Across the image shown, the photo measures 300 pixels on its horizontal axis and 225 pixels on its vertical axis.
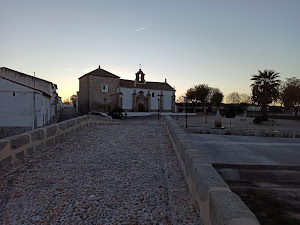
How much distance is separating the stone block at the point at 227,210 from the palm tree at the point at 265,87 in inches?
1312

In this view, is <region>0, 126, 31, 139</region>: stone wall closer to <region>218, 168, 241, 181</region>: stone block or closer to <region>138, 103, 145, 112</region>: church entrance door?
<region>218, 168, 241, 181</region>: stone block

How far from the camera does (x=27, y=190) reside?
346cm

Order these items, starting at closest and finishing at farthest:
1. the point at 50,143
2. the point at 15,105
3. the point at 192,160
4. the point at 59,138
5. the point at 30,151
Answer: the point at 192,160 < the point at 30,151 < the point at 50,143 < the point at 59,138 < the point at 15,105

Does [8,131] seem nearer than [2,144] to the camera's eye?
No

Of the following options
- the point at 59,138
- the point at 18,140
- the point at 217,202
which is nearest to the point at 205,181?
the point at 217,202

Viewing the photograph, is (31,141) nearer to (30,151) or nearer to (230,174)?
(30,151)

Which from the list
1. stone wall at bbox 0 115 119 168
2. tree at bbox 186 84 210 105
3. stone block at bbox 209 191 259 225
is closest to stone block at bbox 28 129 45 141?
stone wall at bbox 0 115 119 168

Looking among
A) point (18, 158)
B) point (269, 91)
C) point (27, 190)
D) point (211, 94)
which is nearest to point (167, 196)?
point (27, 190)

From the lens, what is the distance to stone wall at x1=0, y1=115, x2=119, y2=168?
4394 mm

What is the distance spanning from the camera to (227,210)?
1.68 m

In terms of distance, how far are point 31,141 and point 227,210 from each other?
5.54 metres

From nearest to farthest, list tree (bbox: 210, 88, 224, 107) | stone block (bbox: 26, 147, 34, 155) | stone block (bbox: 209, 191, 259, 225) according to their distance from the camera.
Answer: stone block (bbox: 209, 191, 259, 225) < stone block (bbox: 26, 147, 34, 155) < tree (bbox: 210, 88, 224, 107)

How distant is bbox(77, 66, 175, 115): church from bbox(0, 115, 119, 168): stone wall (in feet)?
96.3

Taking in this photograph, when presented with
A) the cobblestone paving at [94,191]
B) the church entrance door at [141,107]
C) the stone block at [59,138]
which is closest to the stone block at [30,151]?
the cobblestone paving at [94,191]
